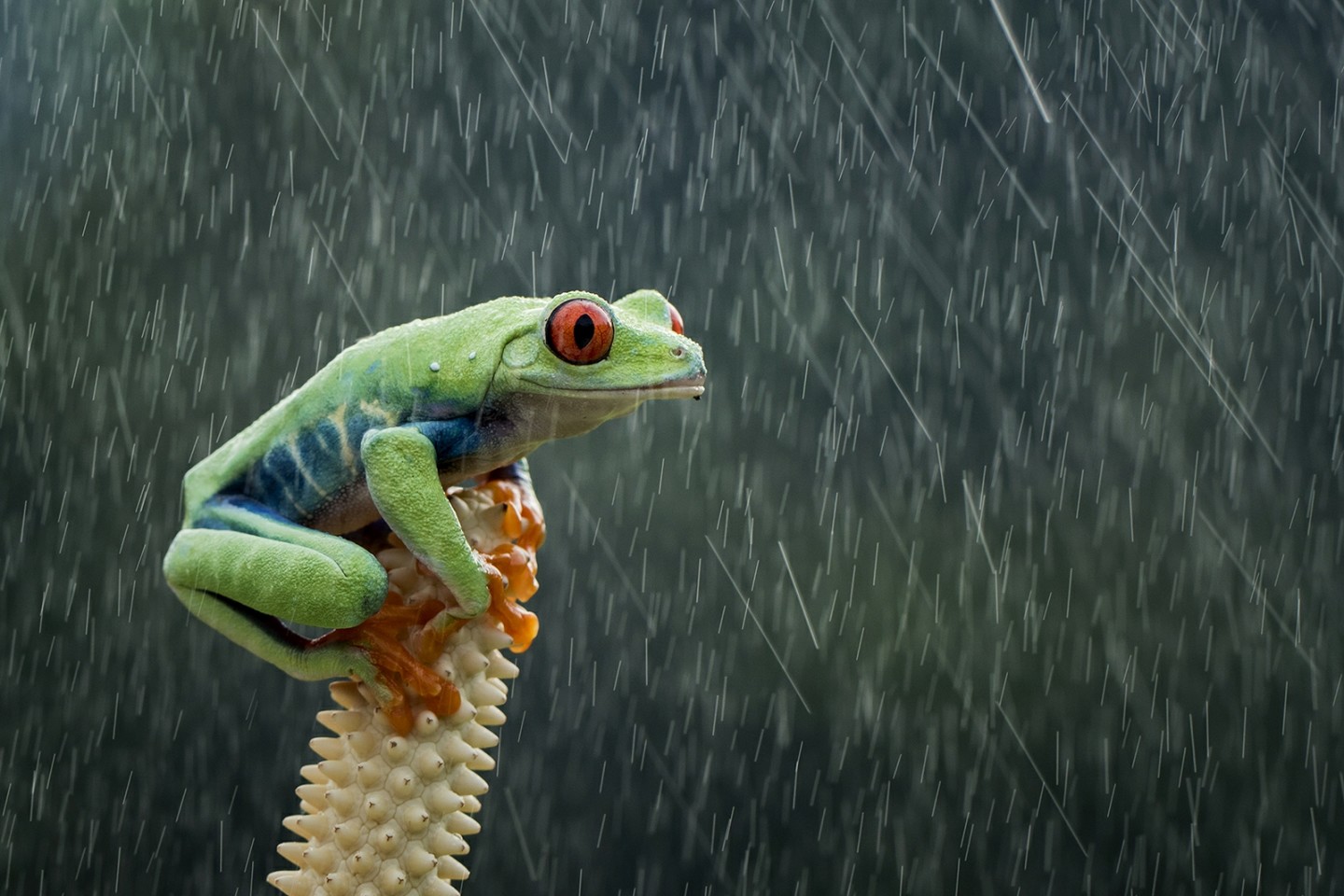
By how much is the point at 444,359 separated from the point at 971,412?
3.46 m

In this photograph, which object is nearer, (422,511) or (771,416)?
(422,511)

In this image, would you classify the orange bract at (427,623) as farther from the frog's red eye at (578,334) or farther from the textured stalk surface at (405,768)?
the frog's red eye at (578,334)

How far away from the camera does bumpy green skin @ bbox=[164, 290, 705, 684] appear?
139 cm

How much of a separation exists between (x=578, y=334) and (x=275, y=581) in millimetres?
465

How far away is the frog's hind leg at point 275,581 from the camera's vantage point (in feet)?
4.59

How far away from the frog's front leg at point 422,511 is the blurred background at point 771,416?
3.20m

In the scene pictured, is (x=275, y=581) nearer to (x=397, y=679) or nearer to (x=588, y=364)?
(x=397, y=679)

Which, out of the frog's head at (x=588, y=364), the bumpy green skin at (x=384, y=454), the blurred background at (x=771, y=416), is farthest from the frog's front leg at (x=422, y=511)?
the blurred background at (x=771, y=416)

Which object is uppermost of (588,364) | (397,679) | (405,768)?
(588,364)

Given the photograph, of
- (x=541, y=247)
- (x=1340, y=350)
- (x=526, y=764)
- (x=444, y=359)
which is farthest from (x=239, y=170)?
(x=1340, y=350)

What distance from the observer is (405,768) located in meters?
1.41

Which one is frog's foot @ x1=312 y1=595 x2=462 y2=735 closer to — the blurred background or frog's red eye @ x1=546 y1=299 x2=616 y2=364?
frog's red eye @ x1=546 y1=299 x2=616 y2=364

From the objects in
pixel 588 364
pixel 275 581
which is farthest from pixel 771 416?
pixel 275 581

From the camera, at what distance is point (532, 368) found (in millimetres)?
1434
